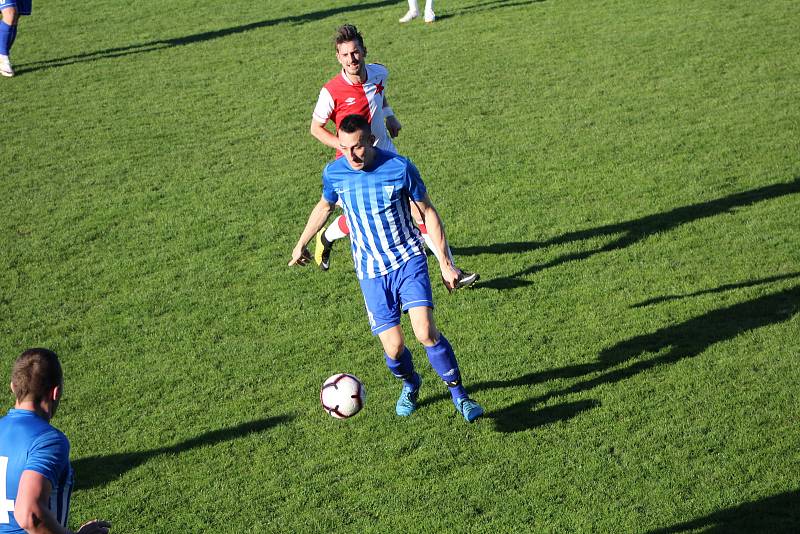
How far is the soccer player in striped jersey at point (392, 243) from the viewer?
21.8ft

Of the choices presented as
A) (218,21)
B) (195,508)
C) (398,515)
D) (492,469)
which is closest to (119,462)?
(195,508)

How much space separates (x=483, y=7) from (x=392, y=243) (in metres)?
13.2

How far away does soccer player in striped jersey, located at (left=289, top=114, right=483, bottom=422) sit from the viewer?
6.64 meters

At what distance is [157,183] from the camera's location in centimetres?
1230

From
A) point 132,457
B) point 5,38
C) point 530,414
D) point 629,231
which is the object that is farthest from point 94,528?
point 5,38

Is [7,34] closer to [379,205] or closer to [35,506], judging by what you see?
[379,205]

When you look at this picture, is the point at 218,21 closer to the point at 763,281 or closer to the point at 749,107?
the point at 749,107

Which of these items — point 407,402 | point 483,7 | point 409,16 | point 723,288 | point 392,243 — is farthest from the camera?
point 483,7

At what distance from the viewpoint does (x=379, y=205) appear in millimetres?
6680

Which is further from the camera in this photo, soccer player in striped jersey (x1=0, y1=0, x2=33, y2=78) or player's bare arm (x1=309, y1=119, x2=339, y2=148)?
soccer player in striped jersey (x1=0, y1=0, x2=33, y2=78)

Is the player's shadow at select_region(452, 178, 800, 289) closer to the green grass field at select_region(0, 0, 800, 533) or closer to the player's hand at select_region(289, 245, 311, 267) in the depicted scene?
the green grass field at select_region(0, 0, 800, 533)

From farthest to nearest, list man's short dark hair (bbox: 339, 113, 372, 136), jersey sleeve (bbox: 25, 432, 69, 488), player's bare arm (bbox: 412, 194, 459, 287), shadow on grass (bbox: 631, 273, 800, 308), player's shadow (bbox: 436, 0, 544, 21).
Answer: player's shadow (bbox: 436, 0, 544, 21) < shadow on grass (bbox: 631, 273, 800, 308) < player's bare arm (bbox: 412, 194, 459, 287) < man's short dark hair (bbox: 339, 113, 372, 136) < jersey sleeve (bbox: 25, 432, 69, 488)

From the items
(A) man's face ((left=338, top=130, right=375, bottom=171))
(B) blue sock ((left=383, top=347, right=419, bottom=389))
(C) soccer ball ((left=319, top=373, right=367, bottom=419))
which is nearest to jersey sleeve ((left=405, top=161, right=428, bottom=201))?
(A) man's face ((left=338, top=130, right=375, bottom=171))

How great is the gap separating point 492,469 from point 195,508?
2083 mm
